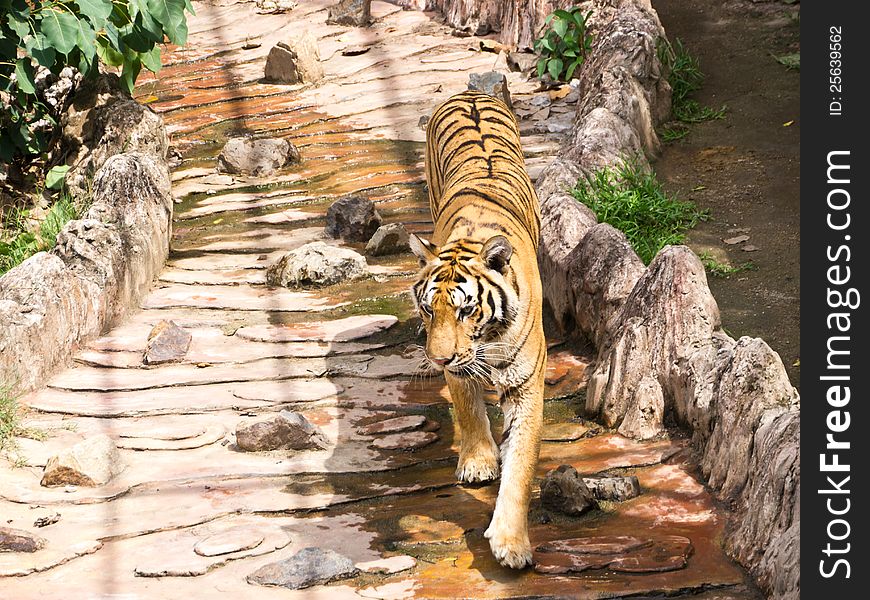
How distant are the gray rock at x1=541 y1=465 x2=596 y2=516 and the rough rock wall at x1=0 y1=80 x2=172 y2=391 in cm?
266

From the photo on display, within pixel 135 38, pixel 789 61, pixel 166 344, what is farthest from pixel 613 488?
pixel 789 61

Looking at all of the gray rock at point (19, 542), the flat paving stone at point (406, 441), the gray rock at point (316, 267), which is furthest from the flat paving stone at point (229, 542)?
the gray rock at point (316, 267)

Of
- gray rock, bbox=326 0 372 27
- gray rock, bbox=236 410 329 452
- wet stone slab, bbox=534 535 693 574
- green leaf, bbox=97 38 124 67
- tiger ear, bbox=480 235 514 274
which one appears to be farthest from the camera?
gray rock, bbox=326 0 372 27

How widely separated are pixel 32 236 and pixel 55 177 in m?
0.77

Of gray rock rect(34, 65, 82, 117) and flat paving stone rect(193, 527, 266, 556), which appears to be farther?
gray rock rect(34, 65, 82, 117)

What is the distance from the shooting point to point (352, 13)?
441 inches

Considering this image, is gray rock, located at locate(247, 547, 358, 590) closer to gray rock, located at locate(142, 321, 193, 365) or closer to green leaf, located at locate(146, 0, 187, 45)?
gray rock, located at locate(142, 321, 193, 365)

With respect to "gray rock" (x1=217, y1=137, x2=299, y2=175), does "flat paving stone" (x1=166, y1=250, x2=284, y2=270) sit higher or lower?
lower

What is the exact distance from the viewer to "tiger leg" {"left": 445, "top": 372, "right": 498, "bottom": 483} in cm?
454

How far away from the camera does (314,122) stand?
9.17 m

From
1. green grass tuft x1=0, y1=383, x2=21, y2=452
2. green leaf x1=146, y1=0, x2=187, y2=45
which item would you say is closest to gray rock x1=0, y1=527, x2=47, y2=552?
green grass tuft x1=0, y1=383, x2=21, y2=452

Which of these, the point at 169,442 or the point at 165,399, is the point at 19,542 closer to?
the point at 169,442

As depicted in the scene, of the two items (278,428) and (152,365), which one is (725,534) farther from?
(152,365)
